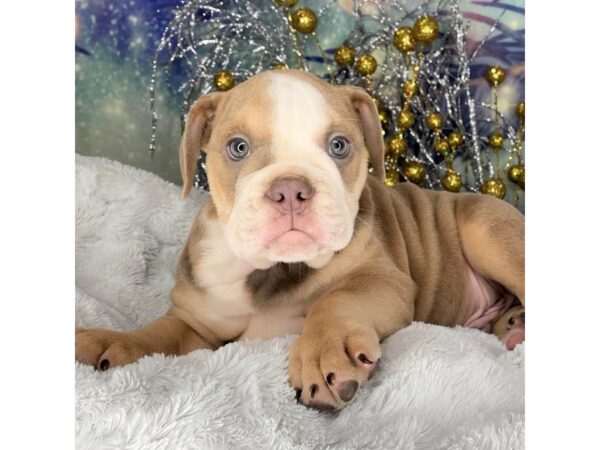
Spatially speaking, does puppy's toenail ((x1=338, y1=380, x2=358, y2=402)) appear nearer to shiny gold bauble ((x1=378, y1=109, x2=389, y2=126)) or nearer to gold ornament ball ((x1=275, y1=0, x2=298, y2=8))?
gold ornament ball ((x1=275, y1=0, x2=298, y2=8))

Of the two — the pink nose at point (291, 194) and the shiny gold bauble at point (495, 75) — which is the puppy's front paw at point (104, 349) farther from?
the shiny gold bauble at point (495, 75)

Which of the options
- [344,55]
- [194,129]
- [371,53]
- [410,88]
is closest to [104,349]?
[194,129]

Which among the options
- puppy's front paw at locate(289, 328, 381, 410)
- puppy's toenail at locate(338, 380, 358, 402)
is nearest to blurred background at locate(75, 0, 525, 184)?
puppy's front paw at locate(289, 328, 381, 410)

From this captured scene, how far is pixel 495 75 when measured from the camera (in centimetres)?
311

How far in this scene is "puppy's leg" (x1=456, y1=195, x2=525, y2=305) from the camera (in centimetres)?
262

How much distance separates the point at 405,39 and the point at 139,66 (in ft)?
Answer: 3.26

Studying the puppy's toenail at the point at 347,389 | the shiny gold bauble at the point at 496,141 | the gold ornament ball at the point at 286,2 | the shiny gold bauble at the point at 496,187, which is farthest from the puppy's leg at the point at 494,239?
the puppy's toenail at the point at 347,389

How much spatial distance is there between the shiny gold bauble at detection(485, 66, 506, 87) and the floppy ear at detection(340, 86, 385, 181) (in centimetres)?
90

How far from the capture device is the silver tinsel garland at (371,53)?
2.94 m

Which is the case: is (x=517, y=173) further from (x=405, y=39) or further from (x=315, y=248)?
(x=315, y=248)

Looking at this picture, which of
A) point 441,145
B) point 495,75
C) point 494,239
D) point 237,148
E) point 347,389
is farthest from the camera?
point 441,145

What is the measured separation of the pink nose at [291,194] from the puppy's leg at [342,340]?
0.83 feet
